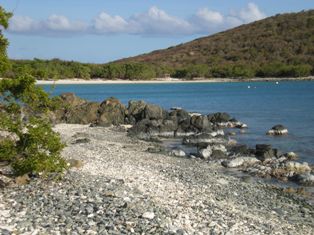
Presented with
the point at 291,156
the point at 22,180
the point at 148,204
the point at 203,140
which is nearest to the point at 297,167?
the point at 291,156

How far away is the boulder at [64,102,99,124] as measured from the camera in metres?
45.5

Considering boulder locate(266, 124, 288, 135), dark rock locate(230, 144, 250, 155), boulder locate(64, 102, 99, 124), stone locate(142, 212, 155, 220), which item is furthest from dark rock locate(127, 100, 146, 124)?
stone locate(142, 212, 155, 220)

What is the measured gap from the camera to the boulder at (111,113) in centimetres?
4498

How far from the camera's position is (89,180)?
1694cm

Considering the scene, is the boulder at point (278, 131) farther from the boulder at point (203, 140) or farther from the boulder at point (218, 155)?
the boulder at point (218, 155)

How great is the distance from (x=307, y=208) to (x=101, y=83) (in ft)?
538

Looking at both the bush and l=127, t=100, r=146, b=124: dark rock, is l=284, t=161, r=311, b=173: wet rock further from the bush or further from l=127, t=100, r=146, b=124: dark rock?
l=127, t=100, r=146, b=124: dark rock

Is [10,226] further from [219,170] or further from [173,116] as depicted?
[173,116]

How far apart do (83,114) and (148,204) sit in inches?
1266

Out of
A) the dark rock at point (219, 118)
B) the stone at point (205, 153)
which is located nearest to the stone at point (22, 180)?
the stone at point (205, 153)

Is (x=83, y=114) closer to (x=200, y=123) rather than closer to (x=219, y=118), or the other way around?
(x=200, y=123)

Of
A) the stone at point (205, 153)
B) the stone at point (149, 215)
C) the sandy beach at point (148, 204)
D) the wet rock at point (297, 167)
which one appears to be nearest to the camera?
the sandy beach at point (148, 204)

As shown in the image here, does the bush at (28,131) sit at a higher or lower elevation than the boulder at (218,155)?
higher

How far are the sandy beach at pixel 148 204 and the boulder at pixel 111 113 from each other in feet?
71.0
